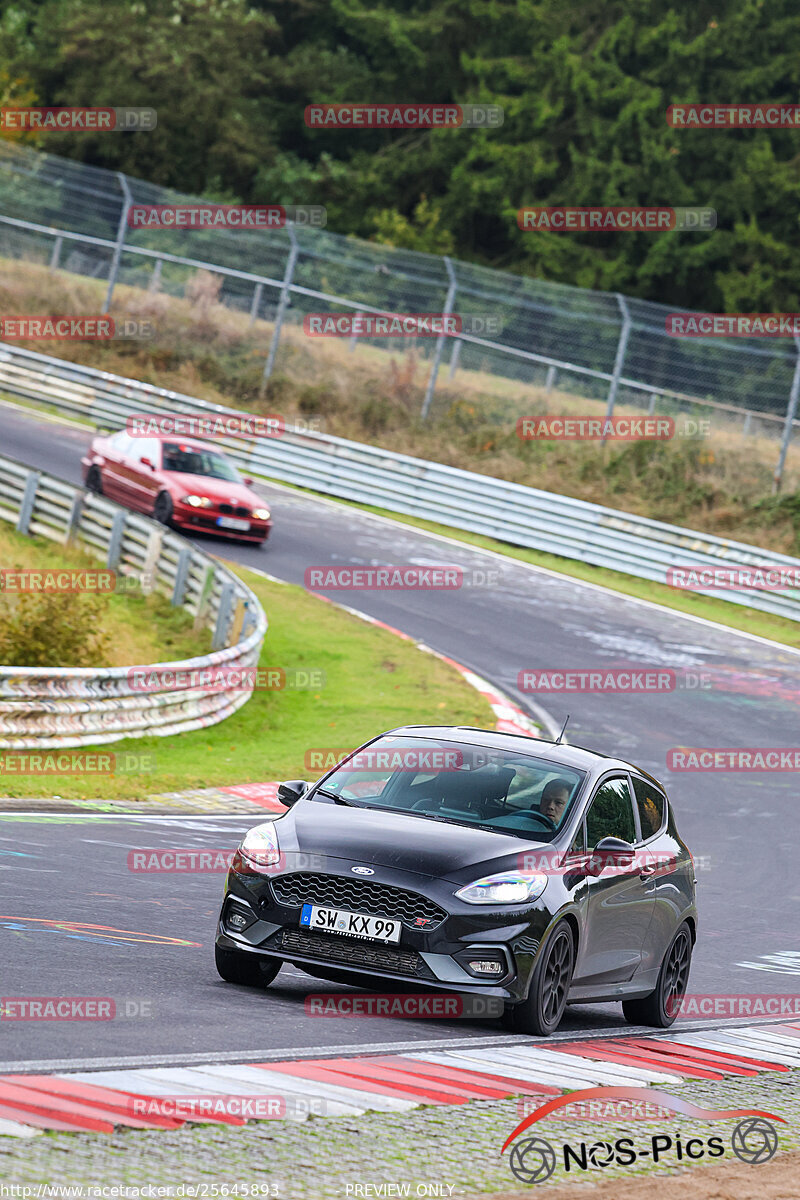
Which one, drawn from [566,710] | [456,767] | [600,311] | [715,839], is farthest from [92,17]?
[456,767]

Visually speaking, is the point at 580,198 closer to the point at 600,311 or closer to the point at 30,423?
the point at 600,311

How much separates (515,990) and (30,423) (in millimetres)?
28112

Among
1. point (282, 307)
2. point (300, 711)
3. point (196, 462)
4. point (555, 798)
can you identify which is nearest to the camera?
point (555, 798)

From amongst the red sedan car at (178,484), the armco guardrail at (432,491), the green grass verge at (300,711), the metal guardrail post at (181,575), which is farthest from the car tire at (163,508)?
the armco guardrail at (432,491)

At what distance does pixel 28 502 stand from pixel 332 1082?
1984 centimetres

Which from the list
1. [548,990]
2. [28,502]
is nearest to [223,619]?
[28,502]

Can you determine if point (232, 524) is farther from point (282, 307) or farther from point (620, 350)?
point (282, 307)

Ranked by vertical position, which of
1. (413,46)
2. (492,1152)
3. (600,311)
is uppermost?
(413,46)

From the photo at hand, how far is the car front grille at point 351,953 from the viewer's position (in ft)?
25.1

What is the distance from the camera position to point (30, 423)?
1340 inches

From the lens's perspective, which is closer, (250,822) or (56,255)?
(250,822)

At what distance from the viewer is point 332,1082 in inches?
247

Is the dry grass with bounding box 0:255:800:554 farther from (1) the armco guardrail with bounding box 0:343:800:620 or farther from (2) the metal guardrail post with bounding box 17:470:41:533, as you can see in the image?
(2) the metal guardrail post with bounding box 17:470:41:533

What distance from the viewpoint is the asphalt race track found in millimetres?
7371
